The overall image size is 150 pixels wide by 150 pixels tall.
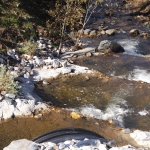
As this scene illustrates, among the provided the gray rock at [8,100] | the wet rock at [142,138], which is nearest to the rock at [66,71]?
the gray rock at [8,100]

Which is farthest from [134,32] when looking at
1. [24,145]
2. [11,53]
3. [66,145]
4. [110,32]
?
[24,145]

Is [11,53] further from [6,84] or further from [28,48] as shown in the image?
[6,84]

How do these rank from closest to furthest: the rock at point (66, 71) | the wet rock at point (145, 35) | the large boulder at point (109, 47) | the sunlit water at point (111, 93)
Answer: the sunlit water at point (111, 93) → the rock at point (66, 71) → the large boulder at point (109, 47) → the wet rock at point (145, 35)

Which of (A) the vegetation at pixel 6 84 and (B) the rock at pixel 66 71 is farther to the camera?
(B) the rock at pixel 66 71

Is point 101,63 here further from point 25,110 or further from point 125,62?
point 25,110

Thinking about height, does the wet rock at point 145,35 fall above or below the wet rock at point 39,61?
above

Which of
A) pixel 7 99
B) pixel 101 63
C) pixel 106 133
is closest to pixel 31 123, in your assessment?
pixel 7 99

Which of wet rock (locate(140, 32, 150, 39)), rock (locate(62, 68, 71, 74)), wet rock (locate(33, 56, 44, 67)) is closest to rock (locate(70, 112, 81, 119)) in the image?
rock (locate(62, 68, 71, 74))

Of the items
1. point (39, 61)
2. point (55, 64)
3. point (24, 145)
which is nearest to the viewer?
point (24, 145)

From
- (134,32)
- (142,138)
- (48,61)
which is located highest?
(134,32)

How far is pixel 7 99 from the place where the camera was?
27.4 feet

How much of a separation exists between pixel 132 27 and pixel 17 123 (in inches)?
567

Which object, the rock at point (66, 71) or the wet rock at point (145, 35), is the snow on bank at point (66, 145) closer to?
the rock at point (66, 71)

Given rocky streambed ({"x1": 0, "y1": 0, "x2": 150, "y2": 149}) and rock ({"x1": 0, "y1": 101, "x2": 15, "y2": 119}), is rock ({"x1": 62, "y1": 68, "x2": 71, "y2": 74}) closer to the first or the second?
rocky streambed ({"x1": 0, "y1": 0, "x2": 150, "y2": 149})
